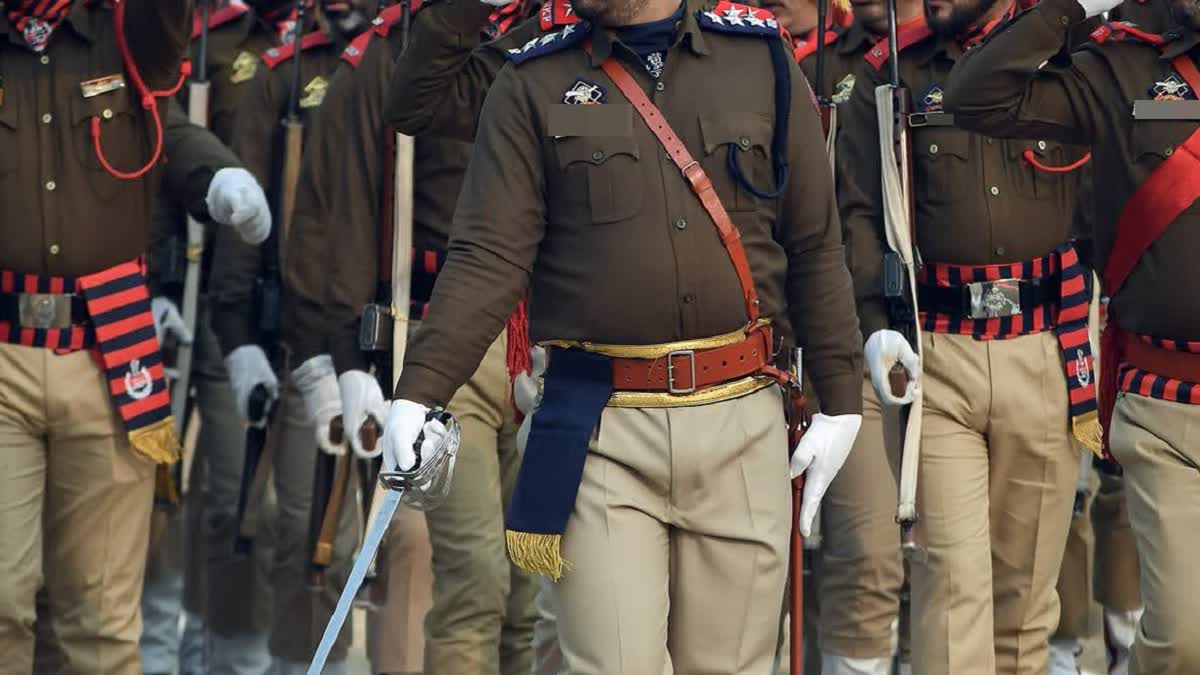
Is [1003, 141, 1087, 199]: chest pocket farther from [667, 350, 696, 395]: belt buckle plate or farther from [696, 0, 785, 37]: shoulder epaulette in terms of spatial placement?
[667, 350, 696, 395]: belt buckle plate

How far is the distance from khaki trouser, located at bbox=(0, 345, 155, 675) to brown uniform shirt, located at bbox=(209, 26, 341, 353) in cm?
146

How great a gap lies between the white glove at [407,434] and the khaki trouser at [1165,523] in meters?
1.79

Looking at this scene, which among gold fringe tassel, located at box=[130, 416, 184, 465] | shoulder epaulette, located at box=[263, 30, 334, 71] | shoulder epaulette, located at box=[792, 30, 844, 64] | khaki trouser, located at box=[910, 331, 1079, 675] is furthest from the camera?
shoulder epaulette, located at box=[263, 30, 334, 71]

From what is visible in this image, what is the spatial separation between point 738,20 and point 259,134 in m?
2.95

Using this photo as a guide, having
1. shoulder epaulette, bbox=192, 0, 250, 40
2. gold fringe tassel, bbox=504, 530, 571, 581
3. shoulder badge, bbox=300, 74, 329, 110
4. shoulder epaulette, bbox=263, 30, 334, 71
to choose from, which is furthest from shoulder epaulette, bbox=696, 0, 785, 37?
shoulder epaulette, bbox=192, 0, 250, 40

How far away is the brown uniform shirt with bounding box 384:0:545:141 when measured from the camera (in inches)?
234

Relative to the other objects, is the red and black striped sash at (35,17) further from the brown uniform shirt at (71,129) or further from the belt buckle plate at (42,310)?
the belt buckle plate at (42,310)

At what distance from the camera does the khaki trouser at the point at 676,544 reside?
5207 mm

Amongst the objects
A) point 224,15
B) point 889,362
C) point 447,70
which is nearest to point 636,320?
point 447,70

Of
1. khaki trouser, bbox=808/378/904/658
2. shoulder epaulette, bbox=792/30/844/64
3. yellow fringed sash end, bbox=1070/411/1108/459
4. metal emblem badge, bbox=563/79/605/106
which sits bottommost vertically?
khaki trouser, bbox=808/378/904/658

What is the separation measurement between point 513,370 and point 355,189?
51.6 inches

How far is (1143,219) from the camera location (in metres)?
5.92

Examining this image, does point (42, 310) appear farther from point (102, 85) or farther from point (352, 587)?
point (352, 587)

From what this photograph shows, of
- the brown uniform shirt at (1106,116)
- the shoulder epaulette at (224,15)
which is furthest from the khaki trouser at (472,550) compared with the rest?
the shoulder epaulette at (224,15)
